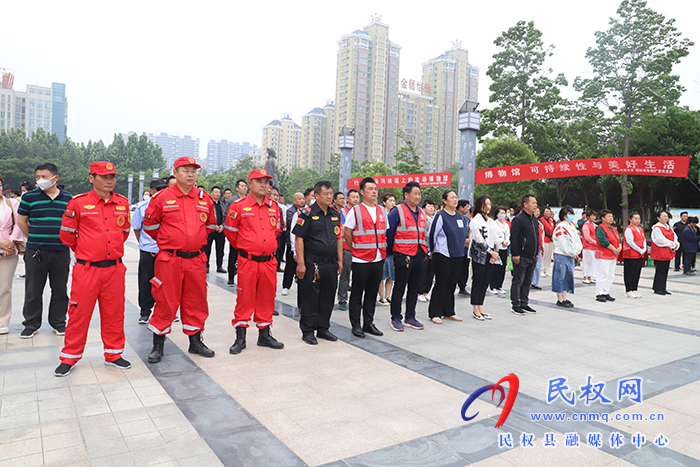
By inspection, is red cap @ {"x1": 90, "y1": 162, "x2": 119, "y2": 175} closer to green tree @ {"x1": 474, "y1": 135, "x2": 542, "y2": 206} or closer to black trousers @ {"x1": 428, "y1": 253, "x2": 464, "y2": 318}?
black trousers @ {"x1": 428, "y1": 253, "x2": 464, "y2": 318}

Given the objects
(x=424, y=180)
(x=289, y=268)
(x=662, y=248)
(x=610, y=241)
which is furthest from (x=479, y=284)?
(x=424, y=180)

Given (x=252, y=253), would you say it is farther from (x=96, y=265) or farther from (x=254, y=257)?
(x=96, y=265)

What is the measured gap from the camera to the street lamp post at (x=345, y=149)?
14922 mm

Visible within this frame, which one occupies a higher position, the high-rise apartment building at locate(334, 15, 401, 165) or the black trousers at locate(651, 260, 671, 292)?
the high-rise apartment building at locate(334, 15, 401, 165)

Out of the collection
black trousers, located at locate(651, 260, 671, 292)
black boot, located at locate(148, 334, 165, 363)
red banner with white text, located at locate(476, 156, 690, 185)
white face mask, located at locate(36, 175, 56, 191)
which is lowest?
black boot, located at locate(148, 334, 165, 363)

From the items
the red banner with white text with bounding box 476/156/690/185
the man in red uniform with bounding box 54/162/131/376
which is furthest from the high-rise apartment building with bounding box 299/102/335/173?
the man in red uniform with bounding box 54/162/131/376

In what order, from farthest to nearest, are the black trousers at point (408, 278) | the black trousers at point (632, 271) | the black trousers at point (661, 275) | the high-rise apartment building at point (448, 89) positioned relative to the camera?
the high-rise apartment building at point (448, 89), the black trousers at point (661, 275), the black trousers at point (632, 271), the black trousers at point (408, 278)

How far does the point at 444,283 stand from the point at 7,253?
199 inches

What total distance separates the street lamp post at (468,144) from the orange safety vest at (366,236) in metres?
5.28

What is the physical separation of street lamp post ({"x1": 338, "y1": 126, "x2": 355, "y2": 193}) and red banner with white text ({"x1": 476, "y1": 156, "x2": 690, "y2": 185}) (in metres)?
4.62

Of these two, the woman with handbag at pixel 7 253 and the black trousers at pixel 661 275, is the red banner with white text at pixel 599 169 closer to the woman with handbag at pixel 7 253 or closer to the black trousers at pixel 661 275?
the black trousers at pixel 661 275

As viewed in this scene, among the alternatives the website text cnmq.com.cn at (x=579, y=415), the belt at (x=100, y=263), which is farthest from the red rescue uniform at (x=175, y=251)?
the website text cnmq.com.cn at (x=579, y=415)

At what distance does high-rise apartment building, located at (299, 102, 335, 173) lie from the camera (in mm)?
99312

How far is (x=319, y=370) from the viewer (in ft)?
13.2
